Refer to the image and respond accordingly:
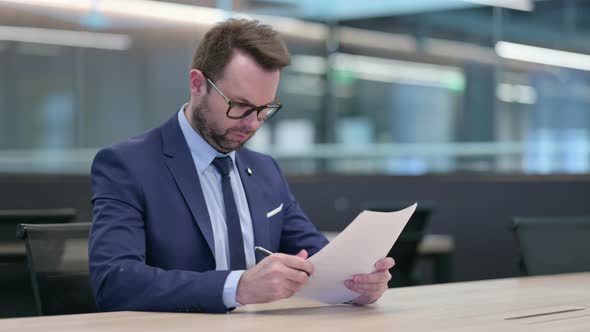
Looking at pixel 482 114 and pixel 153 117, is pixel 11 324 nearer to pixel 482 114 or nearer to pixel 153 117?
pixel 153 117

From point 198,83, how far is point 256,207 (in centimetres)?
38

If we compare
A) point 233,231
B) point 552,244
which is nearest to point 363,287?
point 233,231

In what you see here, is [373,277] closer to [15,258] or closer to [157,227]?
[157,227]

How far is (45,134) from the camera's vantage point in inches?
233

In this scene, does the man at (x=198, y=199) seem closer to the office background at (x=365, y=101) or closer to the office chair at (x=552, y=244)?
the office chair at (x=552, y=244)

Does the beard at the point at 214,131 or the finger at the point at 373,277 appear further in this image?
the beard at the point at 214,131

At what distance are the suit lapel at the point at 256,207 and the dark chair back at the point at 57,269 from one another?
1.49 feet

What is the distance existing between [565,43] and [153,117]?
306 cm

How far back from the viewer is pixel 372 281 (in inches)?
75.6

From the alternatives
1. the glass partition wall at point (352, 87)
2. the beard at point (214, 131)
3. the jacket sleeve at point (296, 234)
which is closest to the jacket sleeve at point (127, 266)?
the beard at point (214, 131)

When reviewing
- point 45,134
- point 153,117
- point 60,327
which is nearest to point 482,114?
point 153,117

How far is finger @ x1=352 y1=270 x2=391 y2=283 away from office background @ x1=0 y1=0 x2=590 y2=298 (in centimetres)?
376

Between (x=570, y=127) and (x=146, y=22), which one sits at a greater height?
(x=146, y=22)

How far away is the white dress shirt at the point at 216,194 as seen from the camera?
2.19 meters
